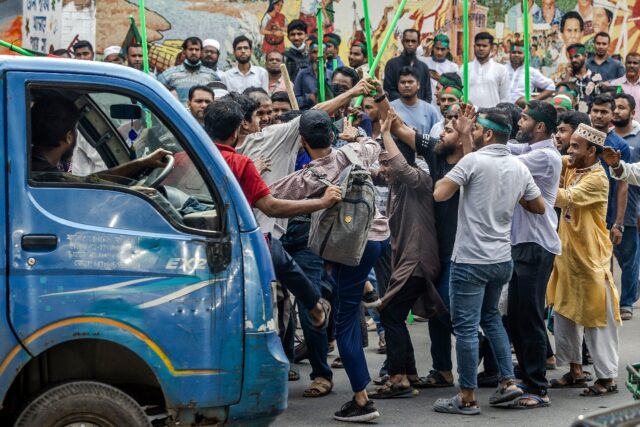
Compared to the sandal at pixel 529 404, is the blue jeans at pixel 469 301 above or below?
above

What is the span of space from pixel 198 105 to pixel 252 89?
2.87 feet

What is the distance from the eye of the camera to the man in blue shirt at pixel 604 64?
16.8m

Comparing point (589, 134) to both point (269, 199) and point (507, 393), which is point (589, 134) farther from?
point (269, 199)

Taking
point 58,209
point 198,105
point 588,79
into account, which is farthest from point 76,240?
point 588,79

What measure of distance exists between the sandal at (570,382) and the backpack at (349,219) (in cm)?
208

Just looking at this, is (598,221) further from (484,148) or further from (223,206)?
(223,206)

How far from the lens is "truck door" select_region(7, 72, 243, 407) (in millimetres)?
5578

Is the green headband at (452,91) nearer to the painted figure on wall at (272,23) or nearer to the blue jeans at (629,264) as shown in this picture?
the blue jeans at (629,264)

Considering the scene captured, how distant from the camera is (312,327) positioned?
836 centimetres

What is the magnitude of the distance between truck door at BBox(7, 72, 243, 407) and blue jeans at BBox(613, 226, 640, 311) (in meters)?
6.87

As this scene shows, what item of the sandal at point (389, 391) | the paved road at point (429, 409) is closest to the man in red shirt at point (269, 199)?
the paved road at point (429, 409)

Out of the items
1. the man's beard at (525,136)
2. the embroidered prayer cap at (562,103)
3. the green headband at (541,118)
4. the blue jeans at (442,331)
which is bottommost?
the blue jeans at (442,331)

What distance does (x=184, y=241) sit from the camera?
19.1 ft

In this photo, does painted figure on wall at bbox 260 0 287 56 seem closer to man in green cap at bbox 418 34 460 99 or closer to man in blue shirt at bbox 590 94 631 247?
man in green cap at bbox 418 34 460 99
